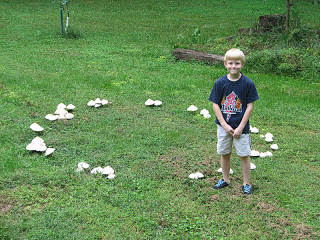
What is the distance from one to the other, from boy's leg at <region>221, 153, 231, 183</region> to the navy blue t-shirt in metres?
0.38

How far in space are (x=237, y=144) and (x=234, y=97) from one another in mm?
496

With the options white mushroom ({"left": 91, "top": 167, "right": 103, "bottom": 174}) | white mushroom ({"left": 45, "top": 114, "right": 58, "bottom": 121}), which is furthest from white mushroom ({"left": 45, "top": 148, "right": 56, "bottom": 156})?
white mushroom ({"left": 45, "top": 114, "right": 58, "bottom": 121})

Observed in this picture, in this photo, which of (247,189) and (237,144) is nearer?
(237,144)

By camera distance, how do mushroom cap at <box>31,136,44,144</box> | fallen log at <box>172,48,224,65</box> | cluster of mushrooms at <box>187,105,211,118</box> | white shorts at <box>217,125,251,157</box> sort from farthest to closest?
fallen log at <box>172,48,224,65</box>
cluster of mushrooms at <box>187,105,211,118</box>
mushroom cap at <box>31,136,44,144</box>
white shorts at <box>217,125,251,157</box>

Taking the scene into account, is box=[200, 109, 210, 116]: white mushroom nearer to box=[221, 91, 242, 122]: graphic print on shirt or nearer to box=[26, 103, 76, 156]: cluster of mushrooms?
box=[26, 103, 76, 156]: cluster of mushrooms

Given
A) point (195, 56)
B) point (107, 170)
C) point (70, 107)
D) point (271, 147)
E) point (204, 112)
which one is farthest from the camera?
point (195, 56)

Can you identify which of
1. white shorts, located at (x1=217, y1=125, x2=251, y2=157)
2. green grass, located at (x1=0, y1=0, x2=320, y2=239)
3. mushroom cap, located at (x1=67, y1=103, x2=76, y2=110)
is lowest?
green grass, located at (x1=0, y1=0, x2=320, y2=239)

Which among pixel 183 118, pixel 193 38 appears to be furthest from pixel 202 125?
pixel 193 38

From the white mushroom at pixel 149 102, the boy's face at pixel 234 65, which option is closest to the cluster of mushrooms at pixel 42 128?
the white mushroom at pixel 149 102

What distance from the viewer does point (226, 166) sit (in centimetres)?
414

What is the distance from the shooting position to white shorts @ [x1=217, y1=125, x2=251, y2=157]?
153 inches

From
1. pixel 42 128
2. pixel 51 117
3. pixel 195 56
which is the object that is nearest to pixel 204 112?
pixel 51 117

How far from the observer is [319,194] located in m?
4.07

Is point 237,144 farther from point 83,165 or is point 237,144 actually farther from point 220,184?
point 83,165
